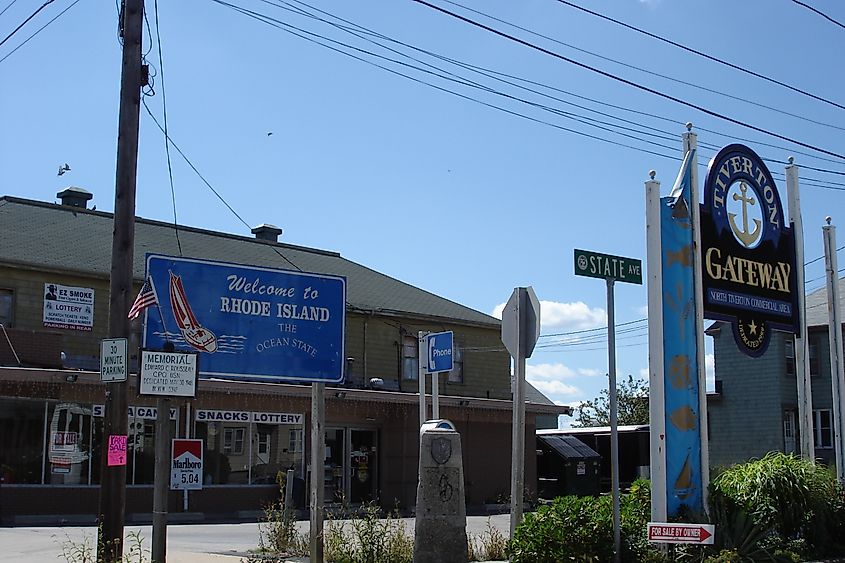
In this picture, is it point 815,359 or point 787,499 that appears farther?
point 815,359

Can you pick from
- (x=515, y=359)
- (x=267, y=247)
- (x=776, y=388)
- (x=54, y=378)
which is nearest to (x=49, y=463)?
(x=54, y=378)

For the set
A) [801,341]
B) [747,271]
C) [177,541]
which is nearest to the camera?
[747,271]

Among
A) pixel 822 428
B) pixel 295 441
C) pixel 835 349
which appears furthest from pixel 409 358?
pixel 835 349

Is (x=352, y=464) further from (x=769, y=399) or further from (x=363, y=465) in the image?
(x=769, y=399)

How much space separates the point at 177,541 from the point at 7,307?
10804 mm

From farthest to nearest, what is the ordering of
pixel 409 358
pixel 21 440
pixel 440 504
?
pixel 409 358
pixel 21 440
pixel 440 504

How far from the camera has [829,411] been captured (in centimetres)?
3844

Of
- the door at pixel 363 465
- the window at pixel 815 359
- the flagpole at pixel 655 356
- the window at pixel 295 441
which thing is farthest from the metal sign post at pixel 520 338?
the window at pixel 815 359

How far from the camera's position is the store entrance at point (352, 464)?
1198 inches

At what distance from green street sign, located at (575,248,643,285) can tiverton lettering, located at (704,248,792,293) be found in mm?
2469

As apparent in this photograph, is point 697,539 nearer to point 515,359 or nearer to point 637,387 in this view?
point 515,359

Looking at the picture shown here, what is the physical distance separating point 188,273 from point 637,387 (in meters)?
53.9

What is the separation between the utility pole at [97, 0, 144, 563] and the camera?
11383 mm

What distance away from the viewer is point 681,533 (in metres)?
11.1
